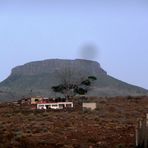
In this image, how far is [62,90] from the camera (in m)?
94.7

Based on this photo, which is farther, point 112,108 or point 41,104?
point 41,104

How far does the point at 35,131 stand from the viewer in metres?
37.6

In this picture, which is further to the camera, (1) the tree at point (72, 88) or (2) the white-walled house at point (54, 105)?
(1) the tree at point (72, 88)

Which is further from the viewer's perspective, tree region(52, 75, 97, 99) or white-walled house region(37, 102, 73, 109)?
tree region(52, 75, 97, 99)

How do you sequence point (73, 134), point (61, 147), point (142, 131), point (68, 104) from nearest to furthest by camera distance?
1. point (142, 131)
2. point (61, 147)
3. point (73, 134)
4. point (68, 104)

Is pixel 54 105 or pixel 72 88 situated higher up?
pixel 72 88

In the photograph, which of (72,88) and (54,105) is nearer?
(54,105)

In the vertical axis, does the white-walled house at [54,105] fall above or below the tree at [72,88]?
below

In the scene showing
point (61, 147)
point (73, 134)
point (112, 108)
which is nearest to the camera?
point (61, 147)

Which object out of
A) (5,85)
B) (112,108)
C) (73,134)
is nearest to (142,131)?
(73,134)

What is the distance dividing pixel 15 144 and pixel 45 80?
158479 mm

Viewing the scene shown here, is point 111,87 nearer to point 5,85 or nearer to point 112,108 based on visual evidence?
point 5,85

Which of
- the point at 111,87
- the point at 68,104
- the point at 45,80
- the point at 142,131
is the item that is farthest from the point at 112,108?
the point at 45,80

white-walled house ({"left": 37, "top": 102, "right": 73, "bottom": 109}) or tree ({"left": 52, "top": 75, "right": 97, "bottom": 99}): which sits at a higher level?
tree ({"left": 52, "top": 75, "right": 97, "bottom": 99})
